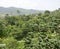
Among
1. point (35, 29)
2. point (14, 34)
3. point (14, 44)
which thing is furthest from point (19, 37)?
point (14, 44)

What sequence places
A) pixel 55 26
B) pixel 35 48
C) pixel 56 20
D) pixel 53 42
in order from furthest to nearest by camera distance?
pixel 56 20
pixel 55 26
pixel 53 42
pixel 35 48

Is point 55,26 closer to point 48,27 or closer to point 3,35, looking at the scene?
point 48,27

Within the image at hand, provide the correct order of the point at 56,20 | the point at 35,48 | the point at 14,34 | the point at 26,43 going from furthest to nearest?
the point at 56,20, the point at 14,34, the point at 26,43, the point at 35,48

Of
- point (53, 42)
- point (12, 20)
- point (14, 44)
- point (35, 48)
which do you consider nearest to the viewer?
point (14, 44)

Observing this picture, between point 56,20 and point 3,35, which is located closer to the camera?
point 3,35

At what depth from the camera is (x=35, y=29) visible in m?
64.4

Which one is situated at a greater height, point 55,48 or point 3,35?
point 3,35

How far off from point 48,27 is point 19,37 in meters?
10.7

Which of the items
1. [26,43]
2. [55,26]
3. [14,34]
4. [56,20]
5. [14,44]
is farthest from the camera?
[56,20]

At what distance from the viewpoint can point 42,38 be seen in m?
48.4

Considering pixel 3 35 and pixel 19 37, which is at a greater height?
pixel 3 35

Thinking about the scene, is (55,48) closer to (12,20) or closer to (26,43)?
(26,43)

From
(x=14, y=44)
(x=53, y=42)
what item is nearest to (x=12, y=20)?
(x=53, y=42)

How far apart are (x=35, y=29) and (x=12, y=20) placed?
1541cm
